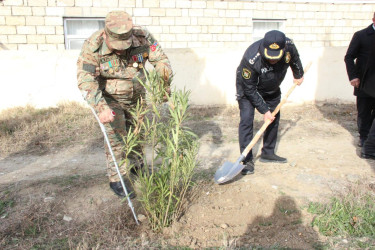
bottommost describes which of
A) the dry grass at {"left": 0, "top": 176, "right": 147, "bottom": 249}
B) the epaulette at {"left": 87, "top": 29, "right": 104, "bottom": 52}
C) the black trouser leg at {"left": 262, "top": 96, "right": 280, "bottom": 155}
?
the dry grass at {"left": 0, "top": 176, "right": 147, "bottom": 249}

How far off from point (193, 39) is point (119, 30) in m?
6.83

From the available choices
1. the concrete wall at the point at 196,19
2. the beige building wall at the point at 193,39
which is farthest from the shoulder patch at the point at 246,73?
the concrete wall at the point at 196,19

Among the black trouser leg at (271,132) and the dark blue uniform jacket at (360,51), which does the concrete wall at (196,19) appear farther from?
the black trouser leg at (271,132)

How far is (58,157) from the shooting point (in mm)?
4664

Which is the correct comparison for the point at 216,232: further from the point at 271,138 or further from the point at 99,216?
the point at 271,138

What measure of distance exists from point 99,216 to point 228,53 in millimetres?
5240

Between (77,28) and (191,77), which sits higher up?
(77,28)

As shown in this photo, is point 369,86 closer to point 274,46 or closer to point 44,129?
point 274,46

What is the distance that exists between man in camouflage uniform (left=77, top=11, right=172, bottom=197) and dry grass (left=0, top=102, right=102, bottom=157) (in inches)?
84.4

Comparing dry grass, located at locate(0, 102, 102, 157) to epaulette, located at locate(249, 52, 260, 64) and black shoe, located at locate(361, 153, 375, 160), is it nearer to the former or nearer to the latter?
epaulette, located at locate(249, 52, 260, 64)

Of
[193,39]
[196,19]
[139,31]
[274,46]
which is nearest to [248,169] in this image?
[274,46]

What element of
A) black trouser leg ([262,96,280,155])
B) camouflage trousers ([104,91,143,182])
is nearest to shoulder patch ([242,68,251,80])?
black trouser leg ([262,96,280,155])

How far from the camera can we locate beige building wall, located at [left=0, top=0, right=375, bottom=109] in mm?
6707

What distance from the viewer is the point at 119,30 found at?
2779 millimetres
